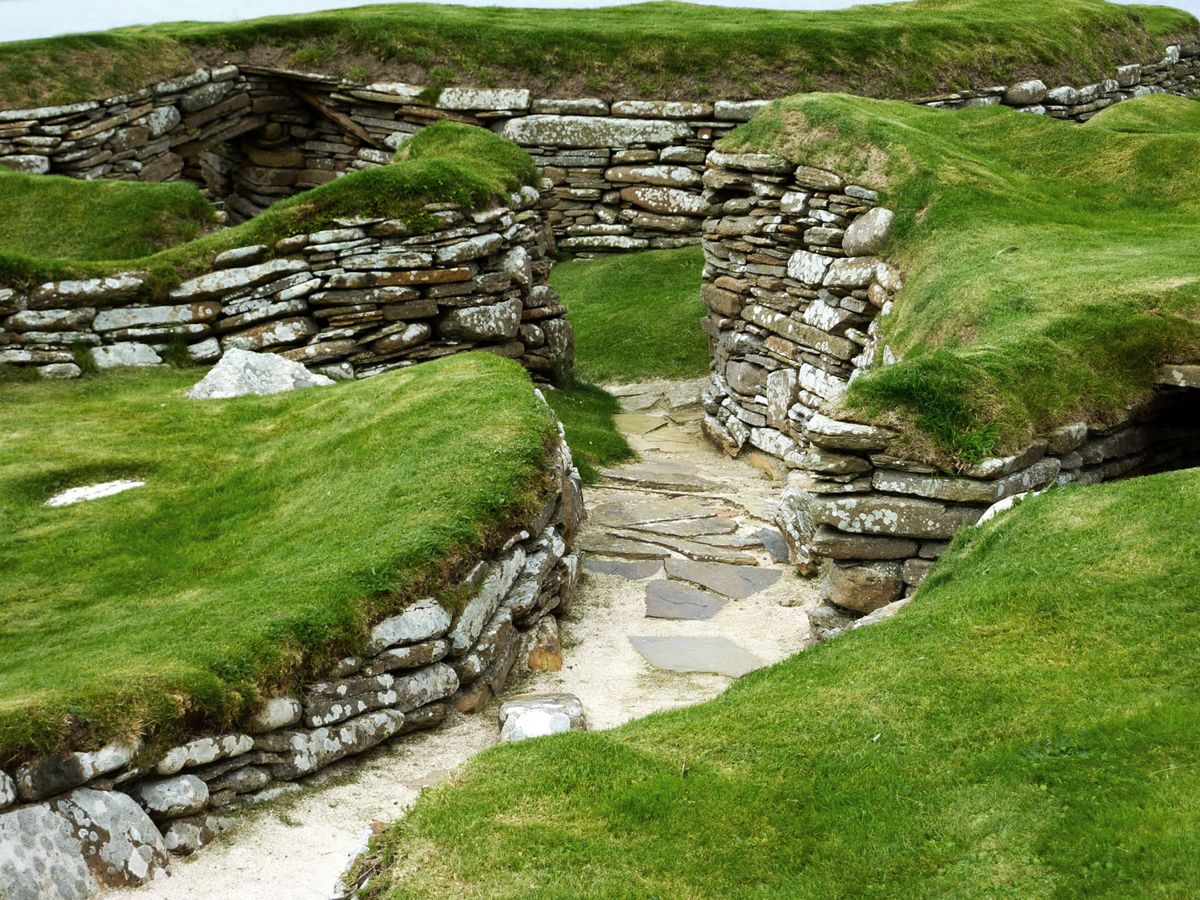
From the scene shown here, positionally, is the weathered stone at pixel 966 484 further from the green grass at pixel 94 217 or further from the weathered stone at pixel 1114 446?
the green grass at pixel 94 217

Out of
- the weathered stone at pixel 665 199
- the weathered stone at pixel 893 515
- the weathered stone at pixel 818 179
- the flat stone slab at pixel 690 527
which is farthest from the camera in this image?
the weathered stone at pixel 665 199

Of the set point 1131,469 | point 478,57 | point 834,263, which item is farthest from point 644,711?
point 478,57

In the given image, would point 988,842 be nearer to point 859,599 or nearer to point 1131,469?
point 859,599

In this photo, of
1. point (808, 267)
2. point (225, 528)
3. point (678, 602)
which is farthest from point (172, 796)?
point (808, 267)

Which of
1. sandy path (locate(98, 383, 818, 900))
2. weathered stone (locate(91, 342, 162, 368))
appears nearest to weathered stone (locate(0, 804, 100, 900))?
sandy path (locate(98, 383, 818, 900))

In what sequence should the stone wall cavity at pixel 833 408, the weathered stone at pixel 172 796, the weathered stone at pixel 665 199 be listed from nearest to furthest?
the weathered stone at pixel 172 796, the stone wall cavity at pixel 833 408, the weathered stone at pixel 665 199

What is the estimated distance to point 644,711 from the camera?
31.1ft

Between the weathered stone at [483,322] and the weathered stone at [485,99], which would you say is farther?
the weathered stone at [485,99]

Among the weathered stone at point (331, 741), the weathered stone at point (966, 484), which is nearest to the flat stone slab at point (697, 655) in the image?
the weathered stone at point (966, 484)

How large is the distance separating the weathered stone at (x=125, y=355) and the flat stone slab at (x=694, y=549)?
6.84 meters

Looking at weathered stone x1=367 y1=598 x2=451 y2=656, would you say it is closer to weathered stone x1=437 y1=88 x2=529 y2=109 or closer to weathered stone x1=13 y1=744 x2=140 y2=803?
weathered stone x1=13 y1=744 x2=140 y2=803

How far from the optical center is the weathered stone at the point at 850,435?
10047mm

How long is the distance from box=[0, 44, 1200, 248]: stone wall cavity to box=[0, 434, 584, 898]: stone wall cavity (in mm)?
18648

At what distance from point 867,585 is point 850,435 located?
131cm
